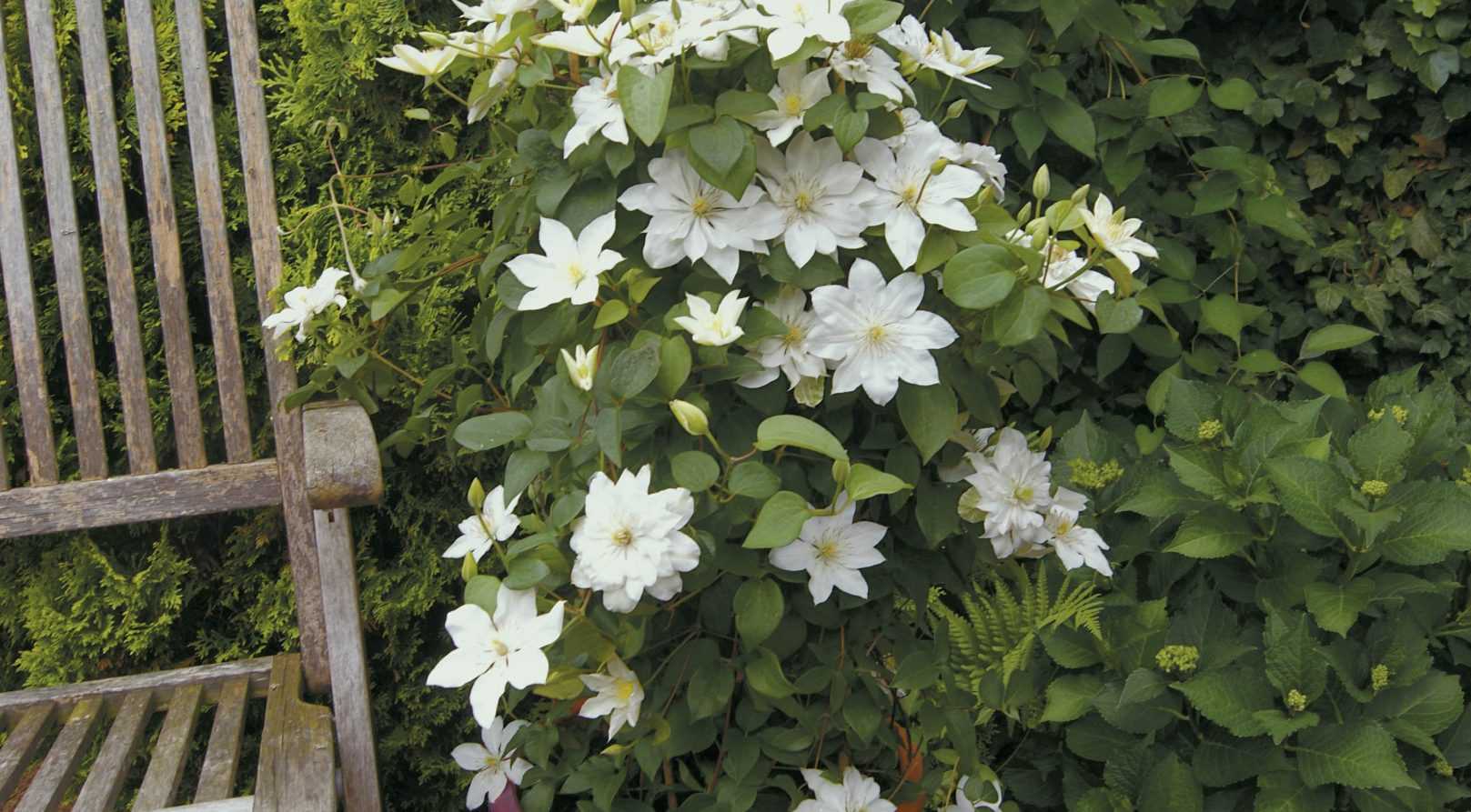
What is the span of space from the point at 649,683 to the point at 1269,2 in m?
1.64

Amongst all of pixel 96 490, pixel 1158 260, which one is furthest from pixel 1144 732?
pixel 96 490

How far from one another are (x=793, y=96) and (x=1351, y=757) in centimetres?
82

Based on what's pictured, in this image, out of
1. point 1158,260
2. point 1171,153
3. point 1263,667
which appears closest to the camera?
point 1263,667

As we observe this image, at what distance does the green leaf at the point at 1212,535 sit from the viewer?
126 centimetres

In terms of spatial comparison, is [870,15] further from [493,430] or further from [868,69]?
[493,430]

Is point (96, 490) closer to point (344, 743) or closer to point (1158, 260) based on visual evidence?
point (344, 743)

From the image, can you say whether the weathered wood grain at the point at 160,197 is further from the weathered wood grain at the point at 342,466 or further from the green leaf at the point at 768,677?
the green leaf at the point at 768,677

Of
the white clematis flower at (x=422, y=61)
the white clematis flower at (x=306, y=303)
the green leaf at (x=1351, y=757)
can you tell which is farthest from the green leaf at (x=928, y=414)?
the white clematis flower at (x=306, y=303)

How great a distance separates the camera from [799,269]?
1.13 meters

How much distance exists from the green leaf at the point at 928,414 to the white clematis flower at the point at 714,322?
0.63 ft

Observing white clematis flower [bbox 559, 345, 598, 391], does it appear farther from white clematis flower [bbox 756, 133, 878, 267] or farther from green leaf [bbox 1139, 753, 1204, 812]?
green leaf [bbox 1139, 753, 1204, 812]

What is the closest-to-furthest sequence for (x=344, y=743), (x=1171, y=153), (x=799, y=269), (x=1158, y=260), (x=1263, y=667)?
1. (x=799, y=269)
2. (x=1263, y=667)
3. (x=344, y=743)
4. (x=1158, y=260)
5. (x=1171, y=153)

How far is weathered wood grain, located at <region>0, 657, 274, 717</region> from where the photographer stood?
1.53 m

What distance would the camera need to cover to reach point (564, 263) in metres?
1.13
